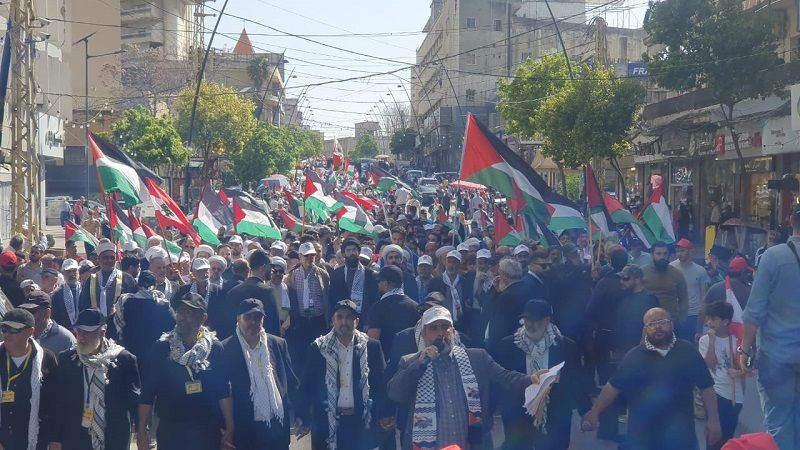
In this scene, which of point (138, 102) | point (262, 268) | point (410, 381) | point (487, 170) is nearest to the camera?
point (410, 381)

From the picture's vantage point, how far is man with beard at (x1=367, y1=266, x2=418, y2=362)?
885 centimetres

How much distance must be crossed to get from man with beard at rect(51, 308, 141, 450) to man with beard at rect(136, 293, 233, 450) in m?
0.18

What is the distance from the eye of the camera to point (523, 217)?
16984 millimetres

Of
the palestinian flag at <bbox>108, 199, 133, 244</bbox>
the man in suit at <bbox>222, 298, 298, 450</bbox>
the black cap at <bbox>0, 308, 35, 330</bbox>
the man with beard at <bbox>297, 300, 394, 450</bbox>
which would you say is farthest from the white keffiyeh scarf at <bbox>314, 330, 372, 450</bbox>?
the palestinian flag at <bbox>108, 199, 133, 244</bbox>

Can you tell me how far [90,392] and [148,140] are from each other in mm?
38288

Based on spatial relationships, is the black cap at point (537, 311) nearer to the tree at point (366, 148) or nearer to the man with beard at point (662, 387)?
the man with beard at point (662, 387)

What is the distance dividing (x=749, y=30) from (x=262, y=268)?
18.7 metres

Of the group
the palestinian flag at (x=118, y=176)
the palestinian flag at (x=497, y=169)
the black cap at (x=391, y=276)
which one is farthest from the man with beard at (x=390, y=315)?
the palestinian flag at (x=118, y=176)

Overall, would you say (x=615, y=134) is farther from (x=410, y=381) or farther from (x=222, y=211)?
(x=410, y=381)

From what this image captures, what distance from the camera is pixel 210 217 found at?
17516mm

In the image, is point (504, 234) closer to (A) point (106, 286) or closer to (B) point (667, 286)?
(B) point (667, 286)

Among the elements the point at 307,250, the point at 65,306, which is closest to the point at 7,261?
the point at 65,306

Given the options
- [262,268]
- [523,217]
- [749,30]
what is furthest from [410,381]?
[749,30]

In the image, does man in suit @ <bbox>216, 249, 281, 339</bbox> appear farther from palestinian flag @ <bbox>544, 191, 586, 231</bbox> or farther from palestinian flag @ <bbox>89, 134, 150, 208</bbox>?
palestinian flag @ <bbox>544, 191, 586, 231</bbox>
